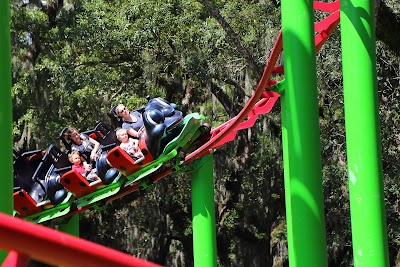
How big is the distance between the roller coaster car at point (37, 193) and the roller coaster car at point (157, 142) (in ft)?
3.47

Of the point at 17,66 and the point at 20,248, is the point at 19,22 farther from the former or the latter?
the point at 20,248

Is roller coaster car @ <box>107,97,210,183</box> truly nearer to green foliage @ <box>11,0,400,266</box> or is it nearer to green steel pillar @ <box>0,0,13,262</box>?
green foliage @ <box>11,0,400,266</box>

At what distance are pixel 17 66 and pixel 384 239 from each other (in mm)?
10062

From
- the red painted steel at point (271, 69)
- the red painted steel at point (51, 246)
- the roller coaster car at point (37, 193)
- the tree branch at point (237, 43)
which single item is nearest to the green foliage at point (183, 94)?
the tree branch at point (237, 43)

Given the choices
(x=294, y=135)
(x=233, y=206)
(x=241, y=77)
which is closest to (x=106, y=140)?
(x=294, y=135)

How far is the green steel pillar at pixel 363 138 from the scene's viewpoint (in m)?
4.31

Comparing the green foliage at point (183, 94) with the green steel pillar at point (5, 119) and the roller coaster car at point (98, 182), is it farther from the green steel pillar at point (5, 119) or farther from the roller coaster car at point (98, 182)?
the green steel pillar at point (5, 119)

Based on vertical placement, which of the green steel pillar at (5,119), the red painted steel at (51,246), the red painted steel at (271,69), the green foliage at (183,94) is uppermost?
the green foliage at (183,94)

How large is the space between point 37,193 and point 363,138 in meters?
5.30

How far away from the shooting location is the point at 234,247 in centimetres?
1505

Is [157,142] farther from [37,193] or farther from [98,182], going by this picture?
[37,193]

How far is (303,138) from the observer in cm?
430

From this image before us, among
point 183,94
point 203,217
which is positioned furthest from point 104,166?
point 183,94

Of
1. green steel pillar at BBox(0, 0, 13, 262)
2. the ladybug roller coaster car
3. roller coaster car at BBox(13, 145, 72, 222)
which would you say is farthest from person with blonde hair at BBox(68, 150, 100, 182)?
green steel pillar at BBox(0, 0, 13, 262)
